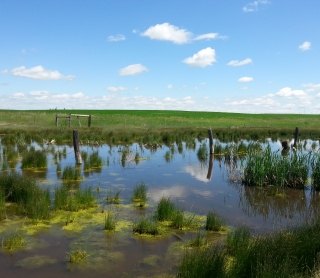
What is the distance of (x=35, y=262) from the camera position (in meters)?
7.38

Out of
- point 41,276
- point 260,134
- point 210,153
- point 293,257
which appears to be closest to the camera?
point 293,257

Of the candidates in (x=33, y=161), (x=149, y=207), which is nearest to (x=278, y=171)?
(x=149, y=207)

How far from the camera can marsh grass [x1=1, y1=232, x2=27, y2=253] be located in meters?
7.95

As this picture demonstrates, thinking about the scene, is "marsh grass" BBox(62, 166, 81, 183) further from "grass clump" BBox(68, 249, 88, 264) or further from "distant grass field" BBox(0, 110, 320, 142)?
"distant grass field" BBox(0, 110, 320, 142)

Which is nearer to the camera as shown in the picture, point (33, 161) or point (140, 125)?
point (33, 161)

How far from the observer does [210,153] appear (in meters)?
24.2

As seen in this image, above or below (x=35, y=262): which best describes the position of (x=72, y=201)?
above

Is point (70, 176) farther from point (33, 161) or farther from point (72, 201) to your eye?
point (72, 201)

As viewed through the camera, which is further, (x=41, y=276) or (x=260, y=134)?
(x=260, y=134)

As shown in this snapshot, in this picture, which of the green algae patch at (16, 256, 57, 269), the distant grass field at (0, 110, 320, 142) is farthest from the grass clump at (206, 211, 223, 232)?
the distant grass field at (0, 110, 320, 142)

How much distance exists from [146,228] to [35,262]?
8.46 feet

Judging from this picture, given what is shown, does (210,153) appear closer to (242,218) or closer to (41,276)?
(242,218)

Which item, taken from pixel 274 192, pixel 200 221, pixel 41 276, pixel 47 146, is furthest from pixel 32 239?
pixel 47 146

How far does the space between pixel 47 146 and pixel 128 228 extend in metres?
18.3
